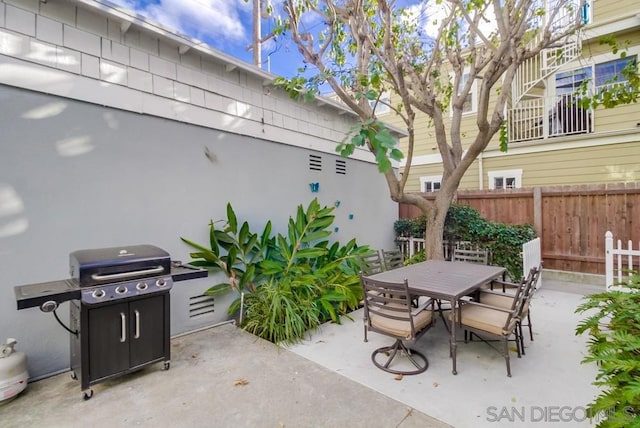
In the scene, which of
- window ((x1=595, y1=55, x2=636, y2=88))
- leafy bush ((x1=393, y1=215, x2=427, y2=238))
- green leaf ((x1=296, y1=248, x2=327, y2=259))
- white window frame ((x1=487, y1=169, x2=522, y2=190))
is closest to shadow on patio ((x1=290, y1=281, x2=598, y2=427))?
green leaf ((x1=296, y1=248, x2=327, y2=259))

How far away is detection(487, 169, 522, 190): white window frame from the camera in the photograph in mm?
9203

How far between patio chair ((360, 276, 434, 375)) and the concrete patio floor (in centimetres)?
15

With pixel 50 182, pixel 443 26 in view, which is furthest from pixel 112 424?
pixel 443 26

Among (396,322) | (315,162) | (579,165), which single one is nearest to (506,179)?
(579,165)

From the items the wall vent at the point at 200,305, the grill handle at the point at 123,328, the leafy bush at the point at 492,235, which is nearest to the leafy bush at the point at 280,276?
the wall vent at the point at 200,305

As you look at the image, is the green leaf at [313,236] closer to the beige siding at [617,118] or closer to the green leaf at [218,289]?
the green leaf at [218,289]

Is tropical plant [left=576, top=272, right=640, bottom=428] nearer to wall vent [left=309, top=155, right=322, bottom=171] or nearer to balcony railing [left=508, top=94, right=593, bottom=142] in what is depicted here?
wall vent [left=309, top=155, right=322, bottom=171]

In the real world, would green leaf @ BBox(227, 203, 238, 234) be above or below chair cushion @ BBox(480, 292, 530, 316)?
above

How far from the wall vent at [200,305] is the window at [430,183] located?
8521mm

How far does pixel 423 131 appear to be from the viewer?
1099 centimetres

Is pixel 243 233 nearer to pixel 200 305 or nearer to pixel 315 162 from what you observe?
pixel 200 305

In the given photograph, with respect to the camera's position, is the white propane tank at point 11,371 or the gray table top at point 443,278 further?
the gray table top at point 443,278

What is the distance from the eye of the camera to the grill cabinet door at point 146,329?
9.45ft

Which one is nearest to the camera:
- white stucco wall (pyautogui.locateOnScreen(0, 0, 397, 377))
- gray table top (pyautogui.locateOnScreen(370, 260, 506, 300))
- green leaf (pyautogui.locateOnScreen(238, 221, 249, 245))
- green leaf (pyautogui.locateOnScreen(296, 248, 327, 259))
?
white stucco wall (pyautogui.locateOnScreen(0, 0, 397, 377))
